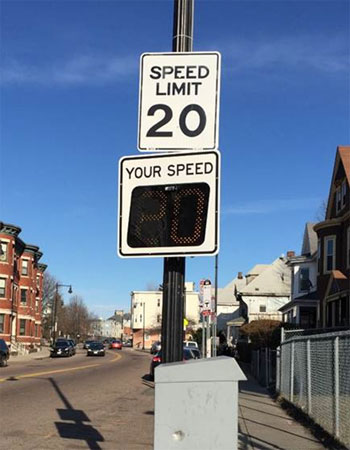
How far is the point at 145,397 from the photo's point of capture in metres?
18.2

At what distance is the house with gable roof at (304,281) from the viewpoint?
41.2 m

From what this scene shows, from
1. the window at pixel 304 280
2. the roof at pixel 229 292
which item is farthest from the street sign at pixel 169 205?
the roof at pixel 229 292

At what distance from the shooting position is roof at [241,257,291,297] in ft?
209

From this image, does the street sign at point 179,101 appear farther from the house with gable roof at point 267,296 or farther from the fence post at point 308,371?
the house with gable roof at point 267,296

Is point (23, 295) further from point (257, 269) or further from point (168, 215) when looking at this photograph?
point (168, 215)

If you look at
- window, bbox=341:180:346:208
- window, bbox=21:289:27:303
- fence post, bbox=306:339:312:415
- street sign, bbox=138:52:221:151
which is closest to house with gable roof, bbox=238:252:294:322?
window, bbox=21:289:27:303

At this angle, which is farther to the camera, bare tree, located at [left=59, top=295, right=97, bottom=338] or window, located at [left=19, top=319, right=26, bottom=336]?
bare tree, located at [left=59, top=295, right=97, bottom=338]

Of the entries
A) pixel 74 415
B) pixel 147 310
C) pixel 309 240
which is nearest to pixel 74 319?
pixel 147 310

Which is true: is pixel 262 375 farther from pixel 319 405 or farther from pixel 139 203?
pixel 139 203

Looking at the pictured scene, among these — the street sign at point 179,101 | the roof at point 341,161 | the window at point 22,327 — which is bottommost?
the window at point 22,327

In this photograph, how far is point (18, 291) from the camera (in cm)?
6238

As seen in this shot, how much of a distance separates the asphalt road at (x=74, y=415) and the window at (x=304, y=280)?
82.0ft

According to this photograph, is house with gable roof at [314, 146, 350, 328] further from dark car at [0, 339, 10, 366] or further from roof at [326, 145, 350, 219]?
dark car at [0, 339, 10, 366]

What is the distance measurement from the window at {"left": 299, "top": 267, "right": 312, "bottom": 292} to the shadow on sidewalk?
106ft
